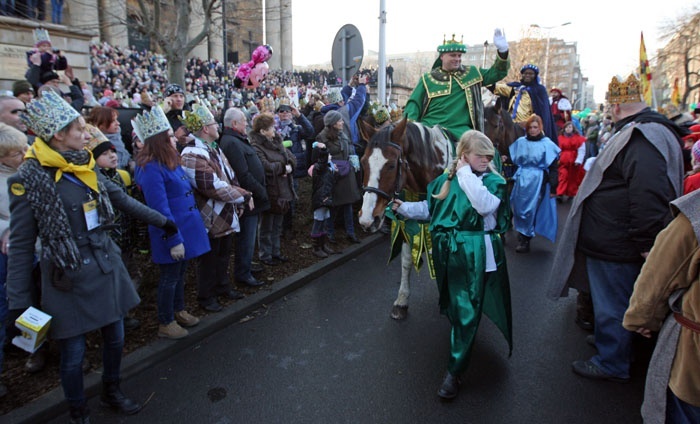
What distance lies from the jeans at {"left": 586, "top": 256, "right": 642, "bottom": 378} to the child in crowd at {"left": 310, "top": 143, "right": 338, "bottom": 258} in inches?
147

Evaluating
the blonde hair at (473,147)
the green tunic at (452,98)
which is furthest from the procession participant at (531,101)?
the blonde hair at (473,147)

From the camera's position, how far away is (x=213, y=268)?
183 inches

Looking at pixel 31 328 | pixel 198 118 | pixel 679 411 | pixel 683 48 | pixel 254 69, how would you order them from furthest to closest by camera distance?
pixel 683 48
pixel 254 69
pixel 198 118
pixel 31 328
pixel 679 411

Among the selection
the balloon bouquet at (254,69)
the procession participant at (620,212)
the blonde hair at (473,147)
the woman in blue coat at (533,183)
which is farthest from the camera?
the balloon bouquet at (254,69)

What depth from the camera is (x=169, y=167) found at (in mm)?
3709

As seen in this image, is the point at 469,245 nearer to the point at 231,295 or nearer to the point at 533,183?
the point at 231,295

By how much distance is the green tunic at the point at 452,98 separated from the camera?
5078mm

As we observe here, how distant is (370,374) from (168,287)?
6.27 ft

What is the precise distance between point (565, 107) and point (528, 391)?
10.7 m

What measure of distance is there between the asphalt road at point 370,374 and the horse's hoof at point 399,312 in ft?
0.21

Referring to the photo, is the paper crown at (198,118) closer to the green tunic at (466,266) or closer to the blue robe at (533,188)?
the green tunic at (466,266)

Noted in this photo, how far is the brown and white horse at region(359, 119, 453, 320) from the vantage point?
3779 millimetres

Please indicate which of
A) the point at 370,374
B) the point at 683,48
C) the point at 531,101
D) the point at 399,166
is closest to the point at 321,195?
the point at 399,166

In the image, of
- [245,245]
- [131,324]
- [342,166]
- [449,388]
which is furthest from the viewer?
[342,166]
